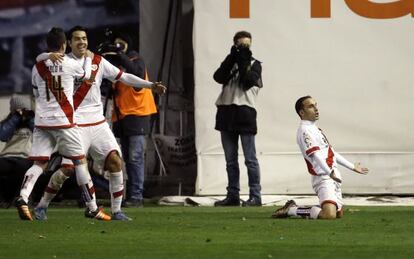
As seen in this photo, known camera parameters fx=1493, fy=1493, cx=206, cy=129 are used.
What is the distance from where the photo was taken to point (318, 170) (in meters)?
15.6

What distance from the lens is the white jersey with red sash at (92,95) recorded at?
15258 mm

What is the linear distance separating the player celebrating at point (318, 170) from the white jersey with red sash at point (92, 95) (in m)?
2.04

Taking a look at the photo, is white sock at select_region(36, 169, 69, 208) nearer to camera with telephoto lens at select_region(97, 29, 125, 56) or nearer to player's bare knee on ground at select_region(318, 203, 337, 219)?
player's bare knee on ground at select_region(318, 203, 337, 219)

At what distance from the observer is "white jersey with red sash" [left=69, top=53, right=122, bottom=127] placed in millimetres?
15258

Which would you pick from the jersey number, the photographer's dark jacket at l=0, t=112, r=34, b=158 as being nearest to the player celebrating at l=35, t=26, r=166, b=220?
the jersey number

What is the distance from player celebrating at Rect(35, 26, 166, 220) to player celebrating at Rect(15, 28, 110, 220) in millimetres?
115

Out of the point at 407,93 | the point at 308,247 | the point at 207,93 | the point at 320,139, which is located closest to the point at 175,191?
the point at 207,93

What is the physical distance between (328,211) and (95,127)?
2536mm

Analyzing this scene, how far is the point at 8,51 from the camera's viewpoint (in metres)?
20.2

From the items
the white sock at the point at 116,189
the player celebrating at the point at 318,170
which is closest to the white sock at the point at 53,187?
the white sock at the point at 116,189

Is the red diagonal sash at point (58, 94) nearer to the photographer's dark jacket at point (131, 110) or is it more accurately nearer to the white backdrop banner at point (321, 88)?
the photographer's dark jacket at point (131, 110)

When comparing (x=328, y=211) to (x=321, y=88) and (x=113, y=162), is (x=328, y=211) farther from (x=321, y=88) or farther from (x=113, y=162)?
(x=321, y=88)

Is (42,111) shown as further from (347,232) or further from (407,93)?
(407,93)

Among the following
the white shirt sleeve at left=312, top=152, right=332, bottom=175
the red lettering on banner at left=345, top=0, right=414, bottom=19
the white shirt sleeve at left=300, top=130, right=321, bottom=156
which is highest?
the red lettering on banner at left=345, top=0, right=414, bottom=19
